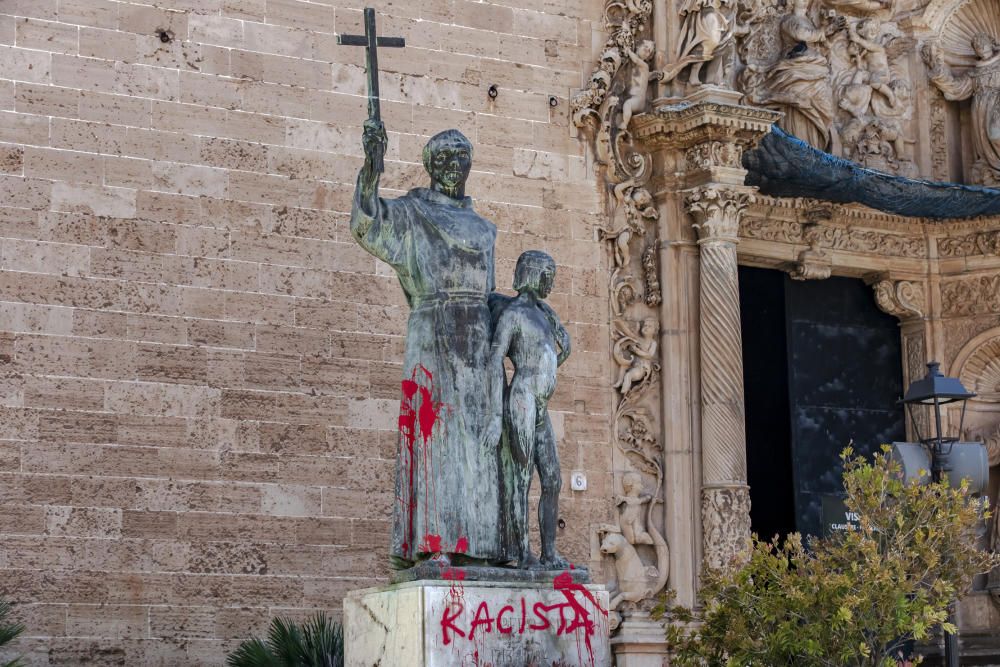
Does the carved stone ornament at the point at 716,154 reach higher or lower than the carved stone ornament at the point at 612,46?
lower

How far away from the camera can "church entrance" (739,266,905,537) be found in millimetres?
16016

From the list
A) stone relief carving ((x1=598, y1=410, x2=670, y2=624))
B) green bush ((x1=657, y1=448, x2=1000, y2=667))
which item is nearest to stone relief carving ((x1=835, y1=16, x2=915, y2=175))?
stone relief carving ((x1=598, y1=410, x2=670, y2=624))

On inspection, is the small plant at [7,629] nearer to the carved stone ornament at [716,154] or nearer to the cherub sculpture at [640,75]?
the cherub sculpture at [640,75]

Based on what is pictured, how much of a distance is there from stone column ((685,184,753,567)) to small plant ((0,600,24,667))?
18.2 ft

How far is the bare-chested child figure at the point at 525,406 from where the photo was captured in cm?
890

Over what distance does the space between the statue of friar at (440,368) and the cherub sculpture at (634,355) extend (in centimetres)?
575

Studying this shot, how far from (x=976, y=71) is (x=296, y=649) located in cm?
914

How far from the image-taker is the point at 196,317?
42.6ft

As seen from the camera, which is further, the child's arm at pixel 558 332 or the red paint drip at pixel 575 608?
the child's arm at pixel 558 332

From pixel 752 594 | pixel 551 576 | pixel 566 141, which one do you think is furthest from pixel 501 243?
pixel 551 576

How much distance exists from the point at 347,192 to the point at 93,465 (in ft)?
9.53

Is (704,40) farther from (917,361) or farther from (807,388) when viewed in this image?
(917,361)

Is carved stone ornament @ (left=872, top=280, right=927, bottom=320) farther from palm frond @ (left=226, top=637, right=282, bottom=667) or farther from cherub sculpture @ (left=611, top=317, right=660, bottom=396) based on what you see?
palm frond @ (left=226, top=637, right=282, bottom=667)

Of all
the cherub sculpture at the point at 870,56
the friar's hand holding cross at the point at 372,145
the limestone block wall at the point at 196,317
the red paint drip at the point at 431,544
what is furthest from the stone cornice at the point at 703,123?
the red paint drip at the point at 431,544
